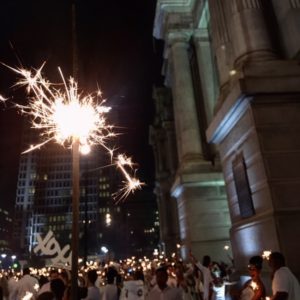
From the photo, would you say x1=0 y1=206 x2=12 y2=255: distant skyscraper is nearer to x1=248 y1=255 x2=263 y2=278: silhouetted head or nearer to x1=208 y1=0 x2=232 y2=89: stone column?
x1=208 y1=0 x2=232 y2=89: stone column

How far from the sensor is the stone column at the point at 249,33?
11.3 metres

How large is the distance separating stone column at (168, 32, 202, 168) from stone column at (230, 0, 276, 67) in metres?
10.4

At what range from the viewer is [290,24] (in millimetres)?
11344

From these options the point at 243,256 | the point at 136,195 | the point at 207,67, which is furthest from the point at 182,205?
the point at 136,195

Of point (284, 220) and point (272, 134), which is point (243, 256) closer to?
point (284, 220)

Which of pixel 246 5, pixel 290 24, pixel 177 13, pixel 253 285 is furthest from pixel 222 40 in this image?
pixel 177 13

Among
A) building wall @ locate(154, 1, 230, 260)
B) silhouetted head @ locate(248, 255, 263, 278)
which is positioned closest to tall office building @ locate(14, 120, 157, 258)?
building wall @ locate(154, 1, 230, 260)

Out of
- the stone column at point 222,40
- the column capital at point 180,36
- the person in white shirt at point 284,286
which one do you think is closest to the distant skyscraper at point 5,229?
the column capital at point 180,36

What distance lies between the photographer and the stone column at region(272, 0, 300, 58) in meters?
11.0

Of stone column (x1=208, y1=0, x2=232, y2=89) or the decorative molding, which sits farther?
stone column (x1=208, y1=0, x2=232, y2=89)

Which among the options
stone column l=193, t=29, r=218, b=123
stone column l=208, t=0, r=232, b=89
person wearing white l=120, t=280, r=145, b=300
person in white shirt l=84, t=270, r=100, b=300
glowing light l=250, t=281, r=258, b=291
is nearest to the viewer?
glowing light l=250, t=281, r=258, b=291

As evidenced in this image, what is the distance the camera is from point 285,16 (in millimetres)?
11656

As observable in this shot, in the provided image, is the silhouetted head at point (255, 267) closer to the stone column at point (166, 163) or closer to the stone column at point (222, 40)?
the stone column at point (222, 40)

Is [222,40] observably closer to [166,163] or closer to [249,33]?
[249,33]
